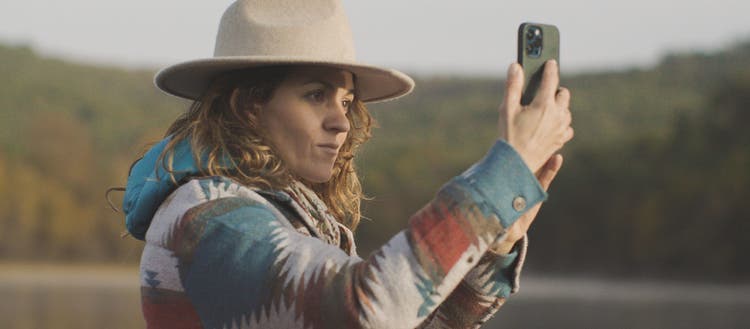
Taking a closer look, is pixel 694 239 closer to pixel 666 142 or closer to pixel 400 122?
pixel 666 142

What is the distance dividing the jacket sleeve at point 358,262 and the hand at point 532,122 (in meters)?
0.02

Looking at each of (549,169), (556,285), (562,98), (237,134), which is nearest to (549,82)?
(562,98)

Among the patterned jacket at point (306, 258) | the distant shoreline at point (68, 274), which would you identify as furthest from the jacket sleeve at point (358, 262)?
the distant shoreline at point (68, 274)

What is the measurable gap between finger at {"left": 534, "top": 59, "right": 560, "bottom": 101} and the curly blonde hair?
422mm

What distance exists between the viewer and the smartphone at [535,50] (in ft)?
4.90

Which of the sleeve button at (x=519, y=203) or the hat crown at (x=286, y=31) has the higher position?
the hat crown at (x=286, y=31)

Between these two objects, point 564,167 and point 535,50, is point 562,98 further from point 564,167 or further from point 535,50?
point 564,167

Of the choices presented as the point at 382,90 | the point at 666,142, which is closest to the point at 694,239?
the point at 666,142

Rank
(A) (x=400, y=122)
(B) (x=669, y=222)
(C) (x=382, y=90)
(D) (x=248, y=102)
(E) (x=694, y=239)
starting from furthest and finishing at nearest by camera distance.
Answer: (A) (x=400, y=122) < (B) (x=669, y=222) < (E) (x=694, y=239) < (C) (x=382, y=90) < (D) (x=248, y=102)

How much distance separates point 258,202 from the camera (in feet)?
5.11

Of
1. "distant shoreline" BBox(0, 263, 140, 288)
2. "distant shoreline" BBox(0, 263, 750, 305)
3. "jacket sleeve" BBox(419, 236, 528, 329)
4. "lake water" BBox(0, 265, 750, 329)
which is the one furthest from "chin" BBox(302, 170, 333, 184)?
"distant shoreline" BBox(0, 263, 140, 288)

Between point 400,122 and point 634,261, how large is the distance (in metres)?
24.7

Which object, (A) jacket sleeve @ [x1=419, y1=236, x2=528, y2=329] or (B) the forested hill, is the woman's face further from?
(B) the forested hill

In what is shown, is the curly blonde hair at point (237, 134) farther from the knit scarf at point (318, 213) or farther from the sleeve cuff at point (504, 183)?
the sleeve cuff at point (504, 183)
